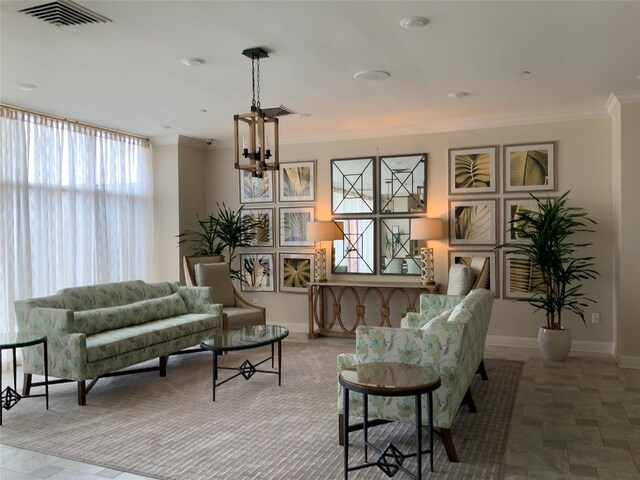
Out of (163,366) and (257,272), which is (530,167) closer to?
(257,272)

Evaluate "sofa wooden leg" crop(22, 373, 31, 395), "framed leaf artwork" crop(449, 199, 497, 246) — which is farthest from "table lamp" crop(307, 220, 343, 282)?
"sofa wooden leg" crop(22, 373, 31, 395)

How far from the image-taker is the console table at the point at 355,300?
6.52 m

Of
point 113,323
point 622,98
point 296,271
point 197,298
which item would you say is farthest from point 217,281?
point 622,98

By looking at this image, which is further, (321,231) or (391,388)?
(321,231)

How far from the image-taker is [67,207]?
6.02 meters

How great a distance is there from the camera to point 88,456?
3.22 meters

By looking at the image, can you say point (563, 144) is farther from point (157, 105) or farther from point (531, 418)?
point (157, 105)

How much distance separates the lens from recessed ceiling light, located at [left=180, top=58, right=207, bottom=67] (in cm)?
399

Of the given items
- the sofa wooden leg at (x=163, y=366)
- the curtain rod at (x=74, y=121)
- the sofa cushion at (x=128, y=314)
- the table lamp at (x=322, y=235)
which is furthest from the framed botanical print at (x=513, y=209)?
the curtain rod at (x=74, y=121)

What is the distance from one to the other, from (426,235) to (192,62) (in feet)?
11.2

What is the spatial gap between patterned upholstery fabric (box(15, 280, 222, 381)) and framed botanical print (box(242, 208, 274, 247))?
176 cm

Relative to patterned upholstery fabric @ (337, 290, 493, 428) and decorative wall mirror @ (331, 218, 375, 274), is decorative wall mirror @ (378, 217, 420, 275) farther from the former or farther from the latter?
patterned upholstery fabric @ (337, 290, 493, 428)

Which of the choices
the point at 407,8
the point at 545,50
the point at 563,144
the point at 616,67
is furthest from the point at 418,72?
the point at 563,144

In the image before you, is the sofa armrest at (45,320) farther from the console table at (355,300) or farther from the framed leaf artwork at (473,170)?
the framed leaf artwork at (473,170)
